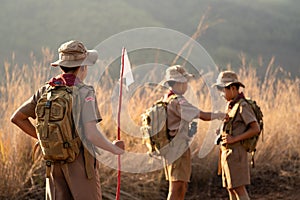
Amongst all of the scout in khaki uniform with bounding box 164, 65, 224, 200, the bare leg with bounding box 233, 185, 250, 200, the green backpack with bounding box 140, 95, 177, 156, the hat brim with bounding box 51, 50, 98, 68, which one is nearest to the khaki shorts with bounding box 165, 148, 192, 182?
the scout in khaki uniform with bounding box 164, 65, 224, 200

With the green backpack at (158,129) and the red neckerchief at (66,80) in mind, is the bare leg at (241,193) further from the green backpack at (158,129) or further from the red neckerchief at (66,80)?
the red neckerchief at (66,80)

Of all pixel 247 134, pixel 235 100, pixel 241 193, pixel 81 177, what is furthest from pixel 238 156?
pixel 81 177

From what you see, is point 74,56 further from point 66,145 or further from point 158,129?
point 158,129

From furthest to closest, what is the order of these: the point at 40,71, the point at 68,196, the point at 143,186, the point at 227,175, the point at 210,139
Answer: the point at 210,139
the point at 40,71
the point at 143,186
the point at 227,175
the point at 68,196

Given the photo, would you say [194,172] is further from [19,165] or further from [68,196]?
[68,196]

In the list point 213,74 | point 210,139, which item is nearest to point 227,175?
point 210,139

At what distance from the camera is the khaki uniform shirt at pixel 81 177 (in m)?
3.27

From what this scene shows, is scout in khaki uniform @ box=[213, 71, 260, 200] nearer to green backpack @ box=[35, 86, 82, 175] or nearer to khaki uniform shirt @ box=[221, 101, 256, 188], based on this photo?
khaki uniform shirt @ box=[221, 101, 256, 188]

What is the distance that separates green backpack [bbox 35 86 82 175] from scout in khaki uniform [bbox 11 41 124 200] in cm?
5

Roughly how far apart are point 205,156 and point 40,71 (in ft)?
8.49

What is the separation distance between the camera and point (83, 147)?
3.33 m

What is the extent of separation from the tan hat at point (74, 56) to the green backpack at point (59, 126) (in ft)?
0.56

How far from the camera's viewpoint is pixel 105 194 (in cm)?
685

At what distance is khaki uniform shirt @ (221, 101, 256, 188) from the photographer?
5102mm
